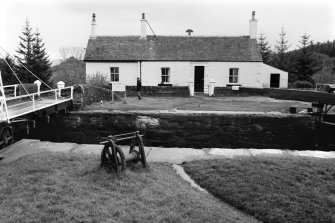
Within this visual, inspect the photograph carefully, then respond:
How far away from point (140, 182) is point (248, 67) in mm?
22883

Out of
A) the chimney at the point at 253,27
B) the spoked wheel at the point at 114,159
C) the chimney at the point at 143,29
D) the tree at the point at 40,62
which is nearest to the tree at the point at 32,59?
the tree at the point at 40,62

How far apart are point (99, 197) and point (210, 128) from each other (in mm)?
9765

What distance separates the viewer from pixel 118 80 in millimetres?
28234

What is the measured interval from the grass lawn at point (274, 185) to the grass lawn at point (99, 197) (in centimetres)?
41

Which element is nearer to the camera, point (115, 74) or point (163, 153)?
point (163, 153)

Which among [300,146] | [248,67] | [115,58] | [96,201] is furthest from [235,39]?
[96,201]

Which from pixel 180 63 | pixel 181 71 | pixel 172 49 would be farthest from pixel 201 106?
pixel 172 49

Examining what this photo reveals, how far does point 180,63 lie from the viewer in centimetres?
2758

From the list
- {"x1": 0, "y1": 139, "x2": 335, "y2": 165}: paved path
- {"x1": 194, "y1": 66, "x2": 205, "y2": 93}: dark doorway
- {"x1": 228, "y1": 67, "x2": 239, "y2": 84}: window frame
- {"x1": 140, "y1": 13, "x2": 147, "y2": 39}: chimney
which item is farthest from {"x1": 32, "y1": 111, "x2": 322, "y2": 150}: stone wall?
{"x1": 140, "y1": 13, "x2": 147, "y2": 39}: chimney

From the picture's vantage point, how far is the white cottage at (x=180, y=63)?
27.6 m

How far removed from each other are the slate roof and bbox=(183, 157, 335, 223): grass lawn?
67.1ft

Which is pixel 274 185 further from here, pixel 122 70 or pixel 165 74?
pixel 122 70

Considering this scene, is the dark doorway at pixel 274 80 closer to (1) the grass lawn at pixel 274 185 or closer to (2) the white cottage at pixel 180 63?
(2) the white cottage at pixel 180 63

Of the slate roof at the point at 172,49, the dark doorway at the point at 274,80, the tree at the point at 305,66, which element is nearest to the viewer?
the slate roof at the point at 172,49
